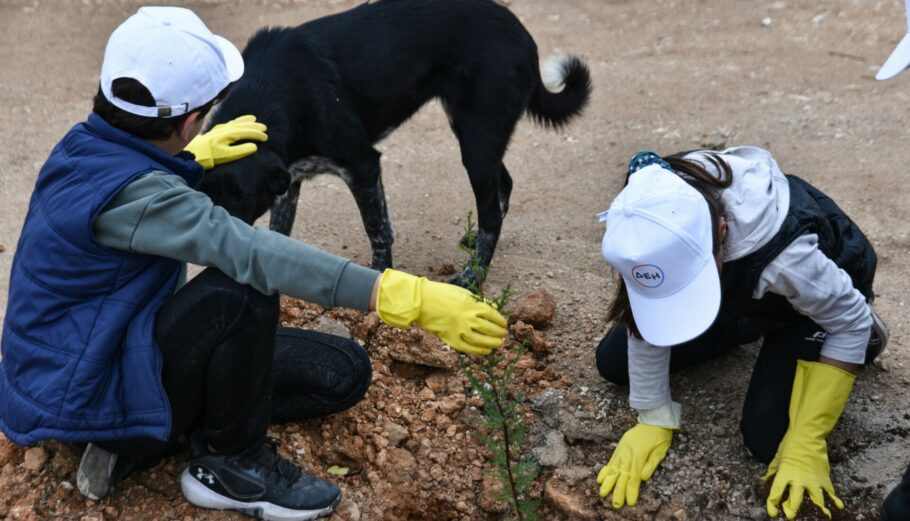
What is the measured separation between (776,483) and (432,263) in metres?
2.07

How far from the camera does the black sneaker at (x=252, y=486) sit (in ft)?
7.93

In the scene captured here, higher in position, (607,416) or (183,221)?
(183,221)

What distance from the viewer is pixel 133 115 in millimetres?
2119

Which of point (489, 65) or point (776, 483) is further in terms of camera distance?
point (489, 65)

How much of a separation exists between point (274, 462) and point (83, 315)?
2.19 ft

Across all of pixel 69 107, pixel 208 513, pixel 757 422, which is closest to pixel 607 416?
pixel 757 422

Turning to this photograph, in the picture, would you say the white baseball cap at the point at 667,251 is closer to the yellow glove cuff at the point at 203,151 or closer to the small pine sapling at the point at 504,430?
the small pine sapling at the point at 504,430

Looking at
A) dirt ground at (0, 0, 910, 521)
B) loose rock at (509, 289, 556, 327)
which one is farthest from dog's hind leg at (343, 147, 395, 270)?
loose rock at (509, 289, 556, 327)

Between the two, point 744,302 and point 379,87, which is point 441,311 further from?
point 379,87

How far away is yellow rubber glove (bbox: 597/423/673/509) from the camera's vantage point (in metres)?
2.68

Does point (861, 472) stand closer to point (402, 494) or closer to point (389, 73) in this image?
point (402, 494)

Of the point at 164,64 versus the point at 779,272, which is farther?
the point at 779,272

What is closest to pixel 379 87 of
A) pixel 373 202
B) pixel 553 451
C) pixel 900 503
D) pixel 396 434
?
pixel 373 202

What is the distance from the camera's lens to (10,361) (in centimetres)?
222
